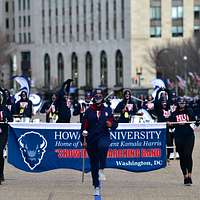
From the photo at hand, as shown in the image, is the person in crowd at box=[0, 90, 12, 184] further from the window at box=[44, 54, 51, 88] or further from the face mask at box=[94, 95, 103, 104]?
the window at box=[44, 54, 51, 88]

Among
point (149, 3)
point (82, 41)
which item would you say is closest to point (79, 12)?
point (82, 41)

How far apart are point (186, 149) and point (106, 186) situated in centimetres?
167

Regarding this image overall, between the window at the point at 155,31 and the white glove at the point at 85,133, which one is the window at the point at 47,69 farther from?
the white glove at the point at 85,133

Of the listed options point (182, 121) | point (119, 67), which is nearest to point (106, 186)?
point (182, 121)

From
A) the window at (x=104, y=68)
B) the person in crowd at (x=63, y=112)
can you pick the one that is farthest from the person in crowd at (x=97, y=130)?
the window at (x=104, y=68)

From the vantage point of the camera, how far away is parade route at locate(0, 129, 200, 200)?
15.7 m

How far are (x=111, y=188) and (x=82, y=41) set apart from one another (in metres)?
111

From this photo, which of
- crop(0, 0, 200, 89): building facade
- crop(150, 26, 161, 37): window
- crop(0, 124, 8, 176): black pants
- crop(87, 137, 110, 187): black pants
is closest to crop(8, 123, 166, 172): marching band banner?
crop(0, 124, 8, 176): black pants

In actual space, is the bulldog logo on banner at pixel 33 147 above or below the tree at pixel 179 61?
below

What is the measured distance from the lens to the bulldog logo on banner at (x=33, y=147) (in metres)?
17.9

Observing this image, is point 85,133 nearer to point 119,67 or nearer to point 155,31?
point 155,31

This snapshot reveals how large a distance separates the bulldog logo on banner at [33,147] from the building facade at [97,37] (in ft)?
288

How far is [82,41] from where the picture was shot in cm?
12706

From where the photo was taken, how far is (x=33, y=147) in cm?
1791
